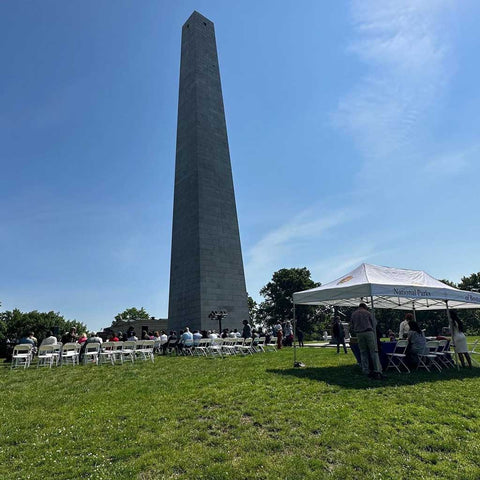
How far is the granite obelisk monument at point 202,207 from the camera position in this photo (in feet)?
84.7

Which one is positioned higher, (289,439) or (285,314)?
(285,314)

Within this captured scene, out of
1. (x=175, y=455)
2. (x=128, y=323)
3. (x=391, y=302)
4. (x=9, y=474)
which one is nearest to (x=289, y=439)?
(x=175, y=455)

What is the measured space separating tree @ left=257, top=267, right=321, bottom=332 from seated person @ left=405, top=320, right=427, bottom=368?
44.2 m

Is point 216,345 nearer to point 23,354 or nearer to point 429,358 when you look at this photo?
point 23,354

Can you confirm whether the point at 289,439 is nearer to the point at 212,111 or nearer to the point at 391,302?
the point at 391,302

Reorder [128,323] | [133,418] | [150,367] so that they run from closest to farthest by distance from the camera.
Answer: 1. [133,418]
2. [150,367]
3. [128,323]

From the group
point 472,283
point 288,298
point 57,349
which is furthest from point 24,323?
point 472,283

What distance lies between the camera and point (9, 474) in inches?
152

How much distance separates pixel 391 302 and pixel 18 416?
12.2m

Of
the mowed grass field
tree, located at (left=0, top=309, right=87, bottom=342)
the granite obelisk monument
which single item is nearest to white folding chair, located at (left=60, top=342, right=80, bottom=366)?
the mowed grass field

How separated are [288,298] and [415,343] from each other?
149 feet

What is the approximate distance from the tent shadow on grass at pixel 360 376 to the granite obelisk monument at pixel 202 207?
16.0 metres

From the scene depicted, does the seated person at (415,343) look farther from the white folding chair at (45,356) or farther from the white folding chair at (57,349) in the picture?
the white folding chair at (45,356)

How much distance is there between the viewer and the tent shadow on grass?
24.9 ft
